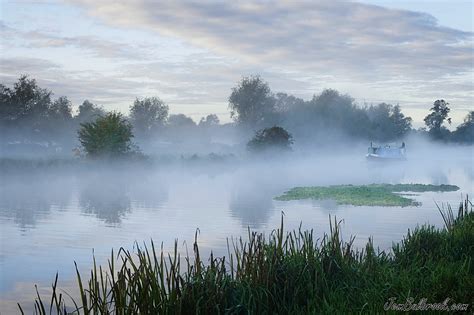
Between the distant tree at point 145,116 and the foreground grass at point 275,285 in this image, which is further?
the distant tree at point 145,116

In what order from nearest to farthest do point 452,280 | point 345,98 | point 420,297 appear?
point 420,297, point 452,280, point 345,98

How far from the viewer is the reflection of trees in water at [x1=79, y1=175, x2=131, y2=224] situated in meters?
27.4

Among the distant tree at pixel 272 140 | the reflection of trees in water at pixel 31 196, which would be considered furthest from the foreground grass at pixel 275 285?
the distant tree at pixel 272 140

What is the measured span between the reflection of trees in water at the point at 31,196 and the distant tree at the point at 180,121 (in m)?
99.1

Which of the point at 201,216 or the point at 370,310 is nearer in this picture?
the point at 370,310

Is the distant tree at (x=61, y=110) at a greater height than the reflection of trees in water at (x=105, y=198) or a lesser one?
greater

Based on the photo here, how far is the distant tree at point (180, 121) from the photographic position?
149 m

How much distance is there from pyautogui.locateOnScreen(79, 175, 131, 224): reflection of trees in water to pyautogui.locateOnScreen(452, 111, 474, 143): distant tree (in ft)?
330

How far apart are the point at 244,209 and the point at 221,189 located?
12.7m

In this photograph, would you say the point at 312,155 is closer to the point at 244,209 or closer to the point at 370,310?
the point at 244,209

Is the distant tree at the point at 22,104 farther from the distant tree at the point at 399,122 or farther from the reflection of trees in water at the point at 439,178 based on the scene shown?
the distant tree at the point at 399,122

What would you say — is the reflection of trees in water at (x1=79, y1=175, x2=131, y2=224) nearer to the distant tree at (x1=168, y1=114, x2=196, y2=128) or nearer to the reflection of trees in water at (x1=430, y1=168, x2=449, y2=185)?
the reflection of trees in water at (x1=430, y1=168, x2=449, y2=185)

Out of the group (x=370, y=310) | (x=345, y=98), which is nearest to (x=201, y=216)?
(x=370, y=310)

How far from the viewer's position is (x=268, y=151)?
75500 mm
